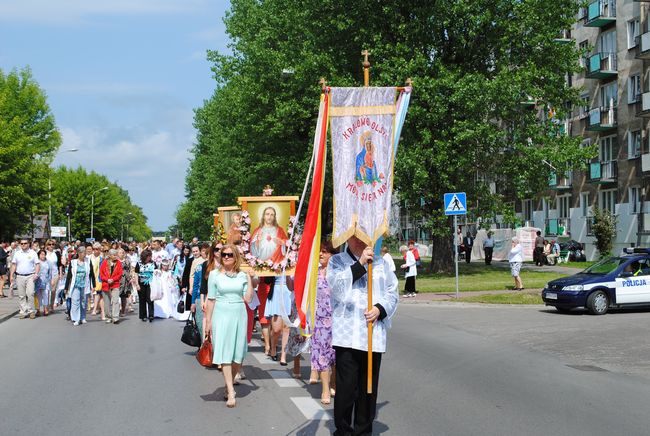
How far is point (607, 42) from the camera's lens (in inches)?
1911

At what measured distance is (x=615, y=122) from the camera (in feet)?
153

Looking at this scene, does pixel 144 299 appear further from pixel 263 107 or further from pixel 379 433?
pixel 263 107

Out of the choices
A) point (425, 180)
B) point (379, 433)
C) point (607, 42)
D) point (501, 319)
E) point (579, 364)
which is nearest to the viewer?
point (379, 433)

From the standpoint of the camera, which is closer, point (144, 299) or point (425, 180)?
point (144, 299)

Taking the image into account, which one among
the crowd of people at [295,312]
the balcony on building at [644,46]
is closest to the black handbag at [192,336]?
the crowd of people at [295,312]

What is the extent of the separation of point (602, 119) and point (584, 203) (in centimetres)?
605

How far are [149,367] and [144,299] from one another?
823 centimetres

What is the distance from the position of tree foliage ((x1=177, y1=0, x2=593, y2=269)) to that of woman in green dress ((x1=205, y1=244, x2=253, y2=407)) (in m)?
20.3

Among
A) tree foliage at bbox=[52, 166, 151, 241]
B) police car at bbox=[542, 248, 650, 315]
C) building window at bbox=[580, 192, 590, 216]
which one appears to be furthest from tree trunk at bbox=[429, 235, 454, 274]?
tree foliage at bbox=[52, 166, 151, 241]

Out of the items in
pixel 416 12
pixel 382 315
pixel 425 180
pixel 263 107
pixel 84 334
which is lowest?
pixel 84 334

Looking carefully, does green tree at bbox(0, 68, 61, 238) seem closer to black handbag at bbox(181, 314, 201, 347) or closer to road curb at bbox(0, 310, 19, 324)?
road curb at bbox(0, 310, 19, 324)

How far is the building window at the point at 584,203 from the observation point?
167 feet

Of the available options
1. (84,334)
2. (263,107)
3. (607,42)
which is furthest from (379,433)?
(607,42)

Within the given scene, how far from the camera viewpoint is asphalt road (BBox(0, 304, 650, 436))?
7.36 meters
